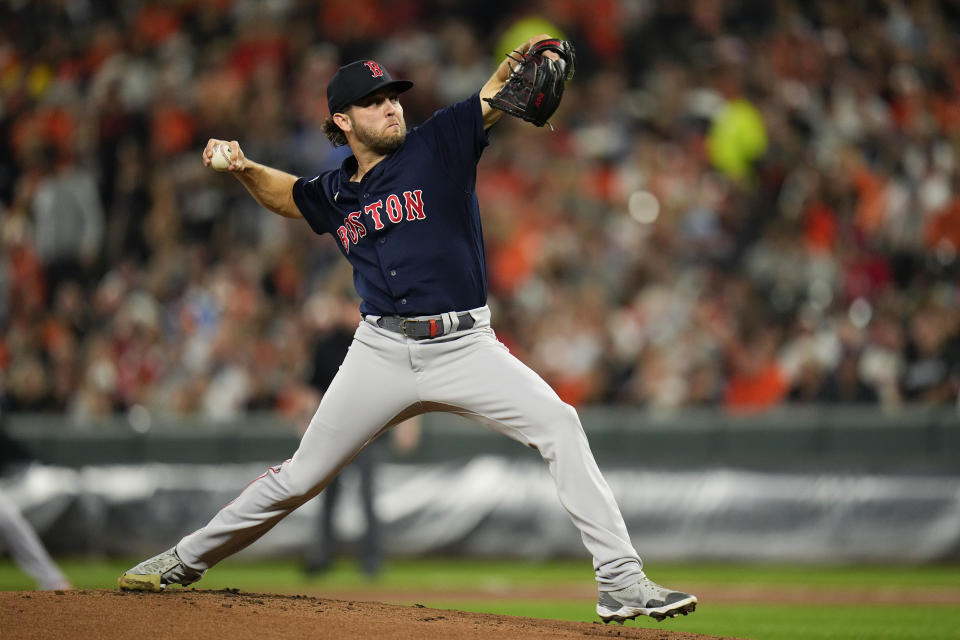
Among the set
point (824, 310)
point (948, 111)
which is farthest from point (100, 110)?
point (948, 111)

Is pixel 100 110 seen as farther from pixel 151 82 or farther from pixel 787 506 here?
pixel 787 506

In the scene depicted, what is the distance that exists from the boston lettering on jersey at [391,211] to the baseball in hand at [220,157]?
57 centimetres

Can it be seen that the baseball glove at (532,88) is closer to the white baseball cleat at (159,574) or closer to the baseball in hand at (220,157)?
the baseball in hand at (220,157)

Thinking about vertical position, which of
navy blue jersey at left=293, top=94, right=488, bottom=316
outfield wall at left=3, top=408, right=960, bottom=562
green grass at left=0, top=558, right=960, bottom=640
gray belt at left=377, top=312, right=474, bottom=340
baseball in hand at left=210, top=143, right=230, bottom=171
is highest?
baseball in hand at left=210, top=143, right=230, bottom=171

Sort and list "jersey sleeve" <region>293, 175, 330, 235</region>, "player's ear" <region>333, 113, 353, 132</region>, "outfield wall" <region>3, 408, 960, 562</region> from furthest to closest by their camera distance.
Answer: "outfield wall" <region>3, 408, 960, 562</region> < "jersey sleeve" <region>293, 175, 330, 235</region> < "player's ear" <region>333, 113, 353, 132</region>

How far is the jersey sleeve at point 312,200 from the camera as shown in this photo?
208 inches

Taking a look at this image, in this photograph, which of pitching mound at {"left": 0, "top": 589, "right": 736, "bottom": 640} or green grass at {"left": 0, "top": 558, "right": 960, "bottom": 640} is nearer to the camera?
pitching mound at {"left": 0, "top": 589, "right": 736, "bottom": 640}

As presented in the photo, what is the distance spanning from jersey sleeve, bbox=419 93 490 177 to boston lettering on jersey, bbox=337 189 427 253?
176mm

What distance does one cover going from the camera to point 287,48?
15.2 m

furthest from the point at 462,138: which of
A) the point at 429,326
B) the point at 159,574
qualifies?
the point at 159,574

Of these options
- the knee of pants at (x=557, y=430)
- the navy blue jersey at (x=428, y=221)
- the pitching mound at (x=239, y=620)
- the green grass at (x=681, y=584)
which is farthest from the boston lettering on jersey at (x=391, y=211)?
the green grass at (x=681, y=584)

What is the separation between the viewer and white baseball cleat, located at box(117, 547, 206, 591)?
5160 mm

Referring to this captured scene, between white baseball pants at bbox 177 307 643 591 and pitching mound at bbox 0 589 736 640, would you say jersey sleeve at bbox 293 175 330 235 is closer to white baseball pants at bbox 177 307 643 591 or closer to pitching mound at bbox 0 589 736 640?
white baseball pants at bbox 177 307 643 591

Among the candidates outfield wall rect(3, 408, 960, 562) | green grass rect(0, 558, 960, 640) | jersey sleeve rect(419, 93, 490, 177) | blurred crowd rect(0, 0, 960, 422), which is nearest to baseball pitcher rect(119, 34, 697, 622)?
jersey sleeve rect(419, 93, 490, 177)
